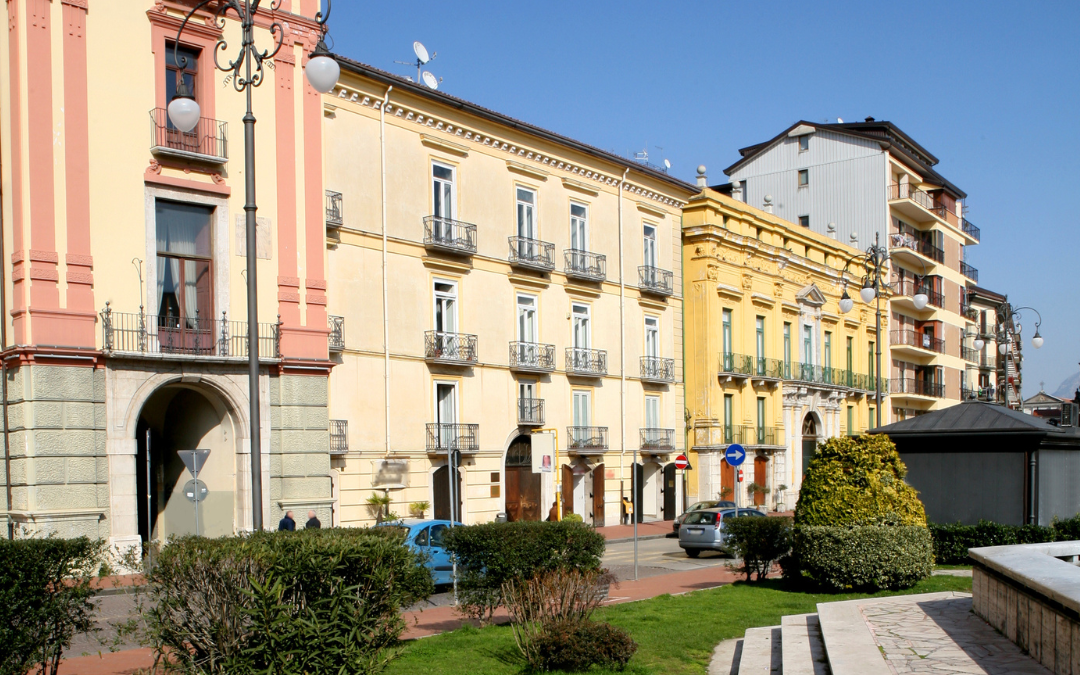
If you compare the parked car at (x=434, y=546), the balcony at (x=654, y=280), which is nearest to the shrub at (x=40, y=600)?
the parked car at (x=434, y=546)

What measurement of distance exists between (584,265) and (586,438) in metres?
6.36

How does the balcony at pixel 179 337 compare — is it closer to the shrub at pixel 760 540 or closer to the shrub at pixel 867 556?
the shrub at pixel 760 540

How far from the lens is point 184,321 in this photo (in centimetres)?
2283

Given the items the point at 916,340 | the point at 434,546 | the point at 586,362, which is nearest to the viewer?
the point at 434,546

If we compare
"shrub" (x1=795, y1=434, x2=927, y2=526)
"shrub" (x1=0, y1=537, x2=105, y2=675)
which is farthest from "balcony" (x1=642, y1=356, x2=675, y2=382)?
"shrub" (x1=0, y1=537, x2=105, y2=675)

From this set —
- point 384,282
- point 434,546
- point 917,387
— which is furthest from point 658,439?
point 917,387

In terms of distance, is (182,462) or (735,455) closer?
(735,455)

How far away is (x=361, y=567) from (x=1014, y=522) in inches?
581

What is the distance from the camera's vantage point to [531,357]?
3519 centimetres

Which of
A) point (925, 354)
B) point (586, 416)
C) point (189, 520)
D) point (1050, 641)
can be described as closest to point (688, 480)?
point (586, 416)

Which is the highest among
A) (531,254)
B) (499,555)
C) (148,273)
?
(531,254)

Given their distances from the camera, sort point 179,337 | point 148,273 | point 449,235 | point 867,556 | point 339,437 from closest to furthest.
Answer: point 867,556 < point 148,273 < point 179,337 < point 339,437 < point 449,235

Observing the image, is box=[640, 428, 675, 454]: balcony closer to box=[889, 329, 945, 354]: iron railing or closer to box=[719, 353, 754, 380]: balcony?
box=[719, 353, 754, 380]: balcony

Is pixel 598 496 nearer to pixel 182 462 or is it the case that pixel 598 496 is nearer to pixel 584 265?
pixel 584 265
